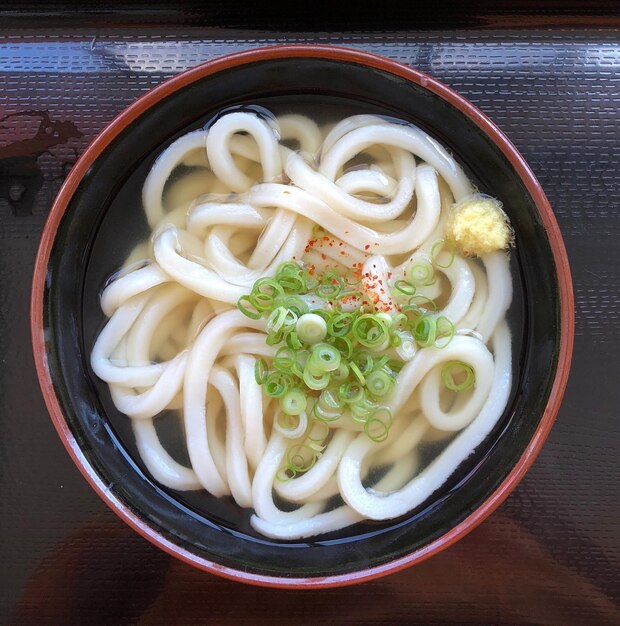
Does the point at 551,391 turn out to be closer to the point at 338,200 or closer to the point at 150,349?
the point at 338,200

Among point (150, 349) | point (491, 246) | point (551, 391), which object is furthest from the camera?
point (150, 349)

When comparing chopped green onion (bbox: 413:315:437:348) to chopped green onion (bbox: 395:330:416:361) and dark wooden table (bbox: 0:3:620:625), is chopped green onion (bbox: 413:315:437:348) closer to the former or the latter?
chopped green onion (bbox: 395:330:416:361)

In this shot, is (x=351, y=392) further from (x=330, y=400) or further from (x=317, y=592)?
(x=317, y=592)

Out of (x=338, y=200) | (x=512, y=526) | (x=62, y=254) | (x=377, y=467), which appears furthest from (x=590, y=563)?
(x=62, y=254)

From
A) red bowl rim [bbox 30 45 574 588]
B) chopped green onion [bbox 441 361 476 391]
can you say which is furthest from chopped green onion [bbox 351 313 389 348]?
red bowl rim [bbox 30 45 574 588]

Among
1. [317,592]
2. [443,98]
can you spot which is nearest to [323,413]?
[317,592]

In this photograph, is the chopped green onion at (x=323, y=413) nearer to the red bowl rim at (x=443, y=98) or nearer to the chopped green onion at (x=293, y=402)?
the chopped green onion at (x=293, y=402)
